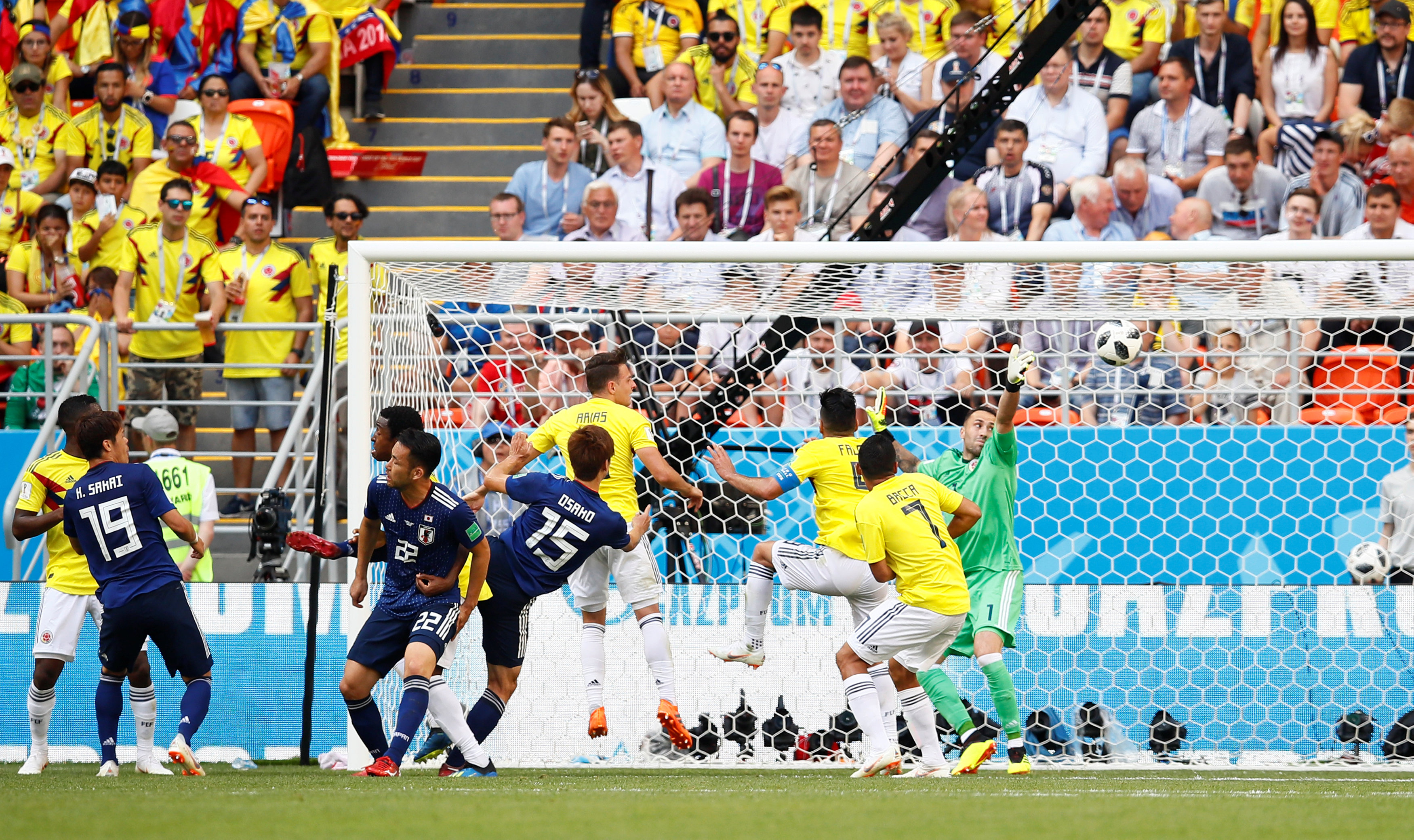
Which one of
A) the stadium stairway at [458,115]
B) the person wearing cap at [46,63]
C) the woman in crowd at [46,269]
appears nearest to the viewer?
the woman in crowd at [46,269]

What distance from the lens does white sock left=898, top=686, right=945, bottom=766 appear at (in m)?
7.23

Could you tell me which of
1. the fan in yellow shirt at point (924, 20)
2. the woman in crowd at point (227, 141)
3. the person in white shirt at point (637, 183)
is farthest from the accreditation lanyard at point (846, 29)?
the woman in crowd at point (227, 141)

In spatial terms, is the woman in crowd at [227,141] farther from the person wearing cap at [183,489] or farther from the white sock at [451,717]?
the white sock at [451,717]

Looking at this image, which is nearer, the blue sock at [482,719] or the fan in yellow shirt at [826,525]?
the blue sock at [482,719]

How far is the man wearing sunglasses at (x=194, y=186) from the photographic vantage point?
12.2m

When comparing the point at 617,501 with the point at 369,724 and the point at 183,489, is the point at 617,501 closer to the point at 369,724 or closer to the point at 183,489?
the point at 369,724

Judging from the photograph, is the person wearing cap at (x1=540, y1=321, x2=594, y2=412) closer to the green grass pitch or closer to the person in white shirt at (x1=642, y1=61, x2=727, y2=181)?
the person in white shirt at (x1=642, y1=61, x2=727, y2=181)

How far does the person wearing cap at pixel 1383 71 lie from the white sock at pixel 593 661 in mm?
7016

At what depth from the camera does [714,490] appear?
9.14 meters

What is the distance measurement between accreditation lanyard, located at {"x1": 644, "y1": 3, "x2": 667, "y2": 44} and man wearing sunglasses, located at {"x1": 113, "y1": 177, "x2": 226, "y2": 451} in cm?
389

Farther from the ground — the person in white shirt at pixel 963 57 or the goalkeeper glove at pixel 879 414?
the person in white shirt at pixel 963 57

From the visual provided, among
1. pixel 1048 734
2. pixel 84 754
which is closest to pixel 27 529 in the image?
pixel 84 754

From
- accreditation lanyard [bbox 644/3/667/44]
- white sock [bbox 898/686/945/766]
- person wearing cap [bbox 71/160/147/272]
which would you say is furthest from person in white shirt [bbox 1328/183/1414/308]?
person wearing cap [bbox 71/160/147/272]

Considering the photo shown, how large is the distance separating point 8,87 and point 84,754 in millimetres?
7202
